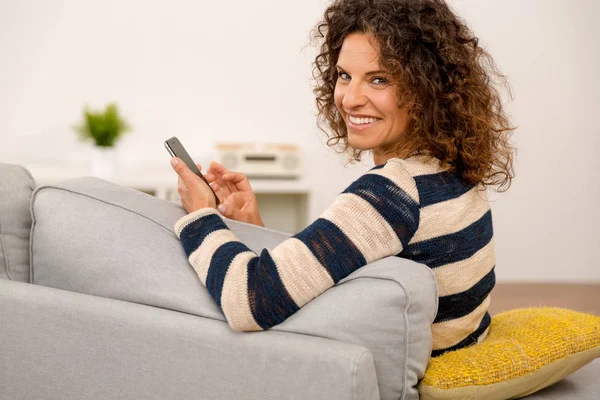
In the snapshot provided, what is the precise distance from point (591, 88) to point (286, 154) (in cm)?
182

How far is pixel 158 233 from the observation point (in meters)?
1.18

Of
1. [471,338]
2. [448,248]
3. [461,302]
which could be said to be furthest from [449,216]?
[471,338]

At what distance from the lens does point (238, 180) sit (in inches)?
65.7

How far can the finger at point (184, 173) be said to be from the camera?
52.7 inches

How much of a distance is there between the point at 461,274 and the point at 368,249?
230mm

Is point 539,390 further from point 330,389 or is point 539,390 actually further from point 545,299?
point 545,299

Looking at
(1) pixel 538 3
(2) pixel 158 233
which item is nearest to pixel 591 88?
(1) pixel 538 3

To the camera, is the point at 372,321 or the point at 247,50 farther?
the point at 247,50

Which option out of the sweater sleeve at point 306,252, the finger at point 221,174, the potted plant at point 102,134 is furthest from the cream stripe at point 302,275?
the potted plant at point 102,134

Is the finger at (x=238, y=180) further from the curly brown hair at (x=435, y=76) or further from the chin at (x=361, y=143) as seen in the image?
the curly brown hair at (x=435, y=76)

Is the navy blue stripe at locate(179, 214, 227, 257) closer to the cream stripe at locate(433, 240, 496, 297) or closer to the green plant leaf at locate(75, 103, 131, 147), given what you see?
the cream stripe at locate(433, 240, 496, 297)

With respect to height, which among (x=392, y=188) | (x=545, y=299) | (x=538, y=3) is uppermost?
(x=538, y=3)

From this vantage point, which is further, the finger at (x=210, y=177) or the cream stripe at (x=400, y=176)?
the finger at (x=210, y=177)

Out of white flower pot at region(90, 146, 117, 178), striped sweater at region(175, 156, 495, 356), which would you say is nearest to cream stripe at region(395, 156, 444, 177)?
striped sweater at region(175, 156, 495, 356)
